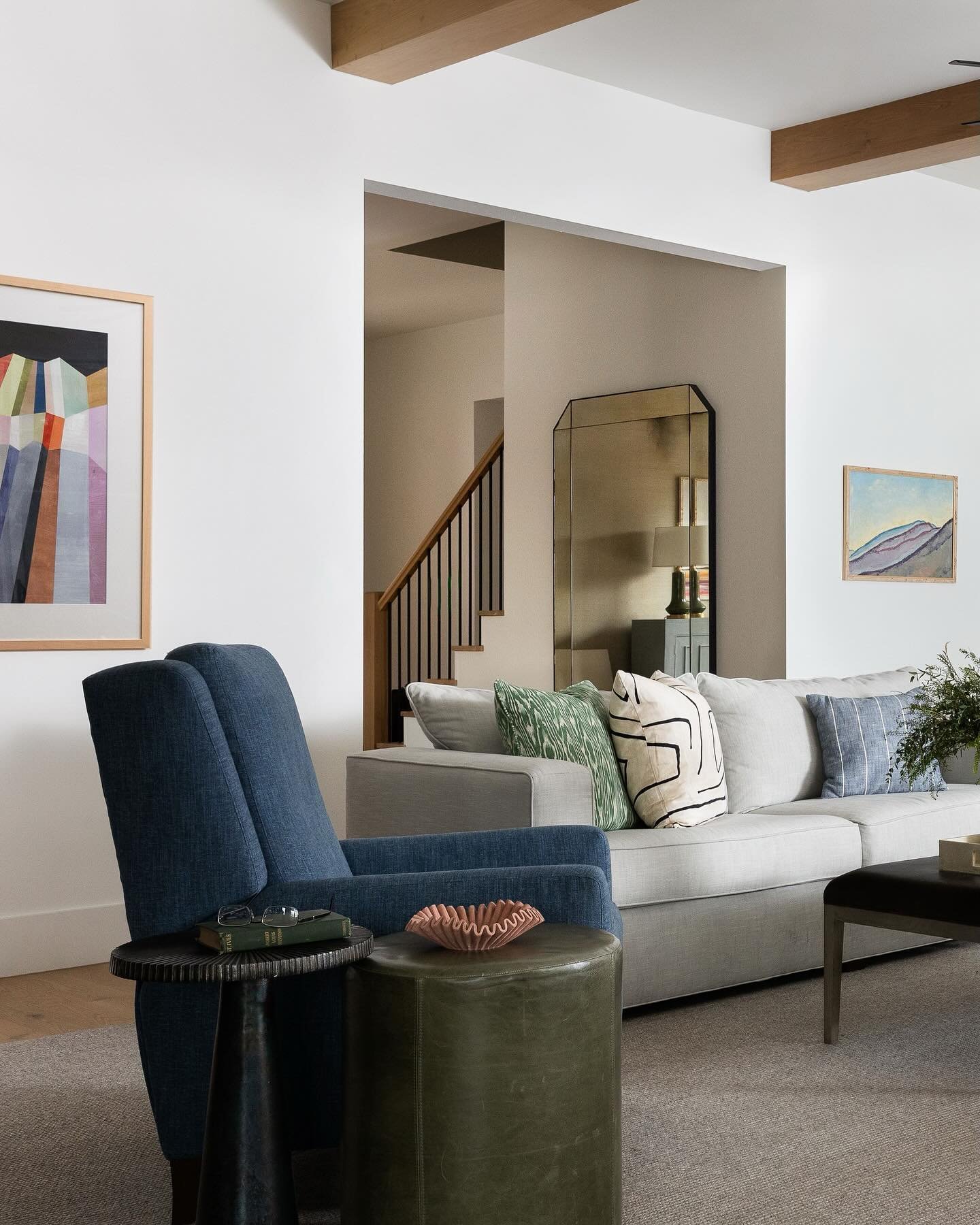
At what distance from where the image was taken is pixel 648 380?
687 cm

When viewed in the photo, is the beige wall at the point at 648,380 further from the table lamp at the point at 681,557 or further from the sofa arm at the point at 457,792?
the sofa arm at the point at 457,792

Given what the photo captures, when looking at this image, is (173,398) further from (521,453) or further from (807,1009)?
(521,453)

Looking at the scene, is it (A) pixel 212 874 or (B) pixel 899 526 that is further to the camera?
(B) pixel 899 526

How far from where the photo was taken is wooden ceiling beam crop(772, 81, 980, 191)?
578 centimetres

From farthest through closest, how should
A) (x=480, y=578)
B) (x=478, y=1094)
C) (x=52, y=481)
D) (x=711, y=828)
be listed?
(x=480, y=578) → (x=52, y=481) → (x=711, y=828) → (x=478, y=1094)

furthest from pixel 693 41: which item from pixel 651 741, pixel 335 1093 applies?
pixel 335 1093

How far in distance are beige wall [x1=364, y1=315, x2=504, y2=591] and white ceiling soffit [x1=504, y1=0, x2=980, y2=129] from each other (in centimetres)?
421

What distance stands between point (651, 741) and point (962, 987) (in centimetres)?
114

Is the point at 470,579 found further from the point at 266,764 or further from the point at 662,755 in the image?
the point at 266,764

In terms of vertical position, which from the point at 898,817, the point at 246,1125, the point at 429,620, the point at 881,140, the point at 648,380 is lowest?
the point at 246,1125

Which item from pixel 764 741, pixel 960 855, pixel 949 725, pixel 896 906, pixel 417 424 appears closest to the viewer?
pixel 896 906

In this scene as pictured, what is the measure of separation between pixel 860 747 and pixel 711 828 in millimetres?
1003

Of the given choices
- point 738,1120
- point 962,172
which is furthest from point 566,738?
point 962,172

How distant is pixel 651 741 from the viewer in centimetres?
406
